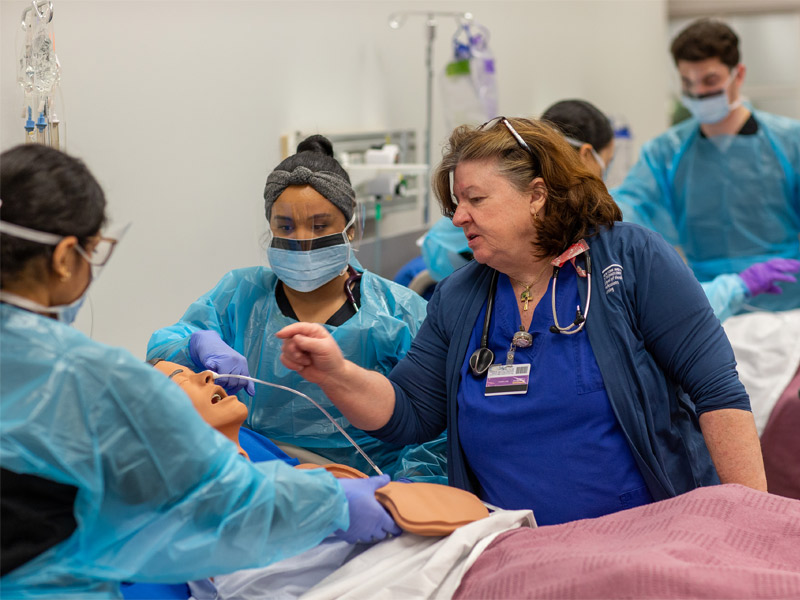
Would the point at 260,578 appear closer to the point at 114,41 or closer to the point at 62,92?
the point at 62,92

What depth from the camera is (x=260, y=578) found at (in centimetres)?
156

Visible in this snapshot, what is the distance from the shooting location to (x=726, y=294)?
9.59 ft

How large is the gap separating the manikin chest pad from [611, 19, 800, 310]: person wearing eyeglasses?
2047mm

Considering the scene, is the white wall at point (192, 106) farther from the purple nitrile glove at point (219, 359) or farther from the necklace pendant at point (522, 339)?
the necklace pendant at point (522, 339)

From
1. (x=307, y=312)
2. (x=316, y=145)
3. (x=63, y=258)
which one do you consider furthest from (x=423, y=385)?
(x=63, y=258)

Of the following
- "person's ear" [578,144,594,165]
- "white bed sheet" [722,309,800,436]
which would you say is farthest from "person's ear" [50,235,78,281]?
"white bed sheet" [722,309,800,436]

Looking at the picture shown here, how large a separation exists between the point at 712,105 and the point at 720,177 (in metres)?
0.32

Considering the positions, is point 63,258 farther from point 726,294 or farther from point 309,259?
point 726,294

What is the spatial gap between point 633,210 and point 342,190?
191 centimetres

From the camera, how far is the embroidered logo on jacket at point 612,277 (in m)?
1.85

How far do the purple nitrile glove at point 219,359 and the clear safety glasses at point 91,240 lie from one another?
580 millimetres

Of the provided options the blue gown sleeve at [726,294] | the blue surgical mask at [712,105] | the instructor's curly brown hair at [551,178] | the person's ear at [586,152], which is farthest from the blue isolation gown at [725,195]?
the instructor's curly brown hair at [551,178]

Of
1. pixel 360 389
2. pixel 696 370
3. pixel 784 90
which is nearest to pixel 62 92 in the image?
pixel 360 389

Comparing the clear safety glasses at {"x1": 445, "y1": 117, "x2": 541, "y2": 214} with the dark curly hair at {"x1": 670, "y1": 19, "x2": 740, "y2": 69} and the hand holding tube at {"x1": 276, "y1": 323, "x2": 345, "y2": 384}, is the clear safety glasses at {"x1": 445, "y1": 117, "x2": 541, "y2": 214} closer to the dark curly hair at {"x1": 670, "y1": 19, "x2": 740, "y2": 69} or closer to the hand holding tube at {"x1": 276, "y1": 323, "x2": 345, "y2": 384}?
the hand holding tube at {"x1": 276, "y1": 323, "x2": 345, "y2": 384}
